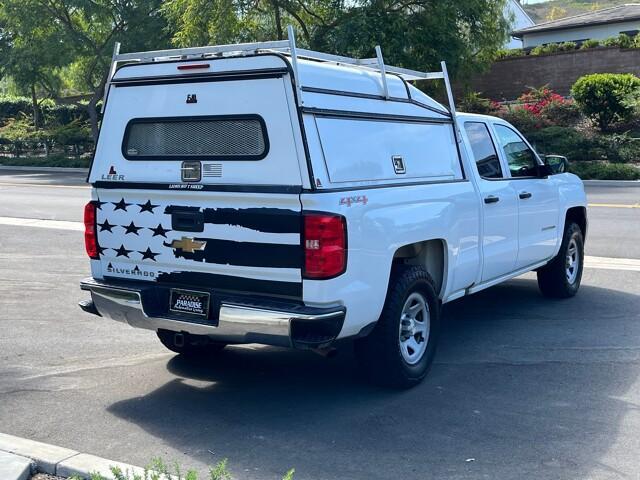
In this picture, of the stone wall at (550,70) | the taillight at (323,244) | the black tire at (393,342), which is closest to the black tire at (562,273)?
the black tire at (393,342)

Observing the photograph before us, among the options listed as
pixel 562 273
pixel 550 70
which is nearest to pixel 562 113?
pixel 550 70

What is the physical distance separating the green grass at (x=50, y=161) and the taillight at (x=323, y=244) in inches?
1253

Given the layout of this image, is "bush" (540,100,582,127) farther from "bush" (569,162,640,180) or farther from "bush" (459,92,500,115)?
"bush" (569,162,640,180)

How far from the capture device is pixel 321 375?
6406mm

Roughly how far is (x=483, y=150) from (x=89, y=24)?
33687mm

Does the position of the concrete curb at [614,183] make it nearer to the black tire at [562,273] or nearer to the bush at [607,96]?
the bush at [607,96]

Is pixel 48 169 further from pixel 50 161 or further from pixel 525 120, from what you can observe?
pixel 525 120

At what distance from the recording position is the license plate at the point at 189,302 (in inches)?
217

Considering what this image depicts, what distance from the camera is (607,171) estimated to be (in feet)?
76.0

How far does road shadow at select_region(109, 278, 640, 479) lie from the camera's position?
473 cm

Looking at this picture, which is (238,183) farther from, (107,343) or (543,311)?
(543,311)

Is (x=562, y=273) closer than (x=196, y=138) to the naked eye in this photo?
No

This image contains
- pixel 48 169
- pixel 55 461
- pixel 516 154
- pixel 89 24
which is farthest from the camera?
pixel 89 24

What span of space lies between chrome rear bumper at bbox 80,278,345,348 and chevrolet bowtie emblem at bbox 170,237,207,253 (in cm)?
39
